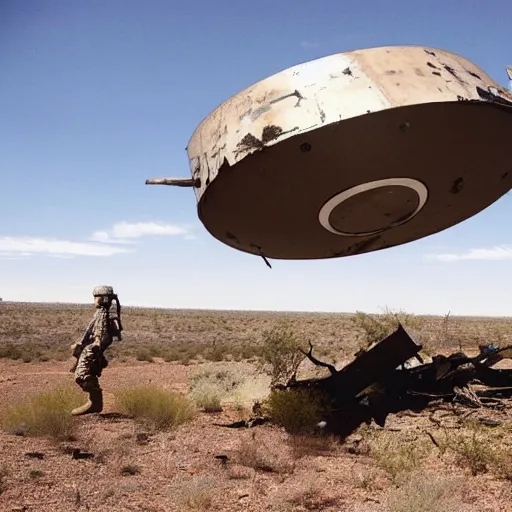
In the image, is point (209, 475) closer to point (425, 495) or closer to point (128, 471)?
point (128, 471)

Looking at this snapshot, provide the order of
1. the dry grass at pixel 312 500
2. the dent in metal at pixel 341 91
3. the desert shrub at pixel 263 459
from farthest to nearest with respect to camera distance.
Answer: the desert shrub at pixel 263 459 < the dry grass at pixel 312 500 < the dent in metal at pixel 341 91

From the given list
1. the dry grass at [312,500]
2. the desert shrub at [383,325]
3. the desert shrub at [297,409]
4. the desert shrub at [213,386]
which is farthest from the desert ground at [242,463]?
the desert shrub at [383,325]

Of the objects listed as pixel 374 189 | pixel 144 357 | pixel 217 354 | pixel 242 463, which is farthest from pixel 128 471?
pixel 217 354

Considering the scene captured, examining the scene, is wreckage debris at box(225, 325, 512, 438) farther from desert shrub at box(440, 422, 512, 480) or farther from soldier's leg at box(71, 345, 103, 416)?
soldier's leg at box(71, 345, 103, 416)

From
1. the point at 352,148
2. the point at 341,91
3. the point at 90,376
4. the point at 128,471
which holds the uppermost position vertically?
the point at 341,91

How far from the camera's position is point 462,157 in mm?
5004

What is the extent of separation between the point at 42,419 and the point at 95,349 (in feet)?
5.71

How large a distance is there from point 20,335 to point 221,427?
3121cm

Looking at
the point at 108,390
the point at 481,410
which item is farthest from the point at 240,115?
the point at 108,390

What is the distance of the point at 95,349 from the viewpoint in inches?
389

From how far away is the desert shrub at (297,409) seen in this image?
8266mm

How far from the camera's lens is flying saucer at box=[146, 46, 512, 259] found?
3.66 meters

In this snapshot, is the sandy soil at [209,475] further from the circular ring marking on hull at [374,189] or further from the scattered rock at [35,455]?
the circular ring marking on hull at [374,189]

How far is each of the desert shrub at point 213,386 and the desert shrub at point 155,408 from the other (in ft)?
3.08
